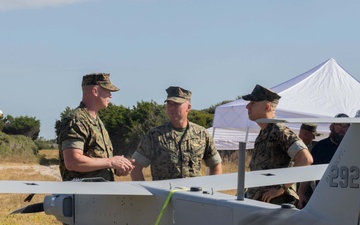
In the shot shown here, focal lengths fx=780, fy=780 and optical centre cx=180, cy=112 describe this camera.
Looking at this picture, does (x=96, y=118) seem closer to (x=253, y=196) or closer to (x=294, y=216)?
(x=253, y=196)

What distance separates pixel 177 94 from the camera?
24.0 feet

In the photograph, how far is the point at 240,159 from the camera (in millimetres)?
4660

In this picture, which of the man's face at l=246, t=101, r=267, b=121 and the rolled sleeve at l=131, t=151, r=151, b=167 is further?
the rolled sleeve at l=131, t=151, r=151, b=167

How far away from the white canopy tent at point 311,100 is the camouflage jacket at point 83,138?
9084mm

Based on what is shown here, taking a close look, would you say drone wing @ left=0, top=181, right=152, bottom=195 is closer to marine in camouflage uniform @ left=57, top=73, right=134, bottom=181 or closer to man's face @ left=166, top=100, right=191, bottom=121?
marine in camouflage uniform @ left=57, top=73, right=134, bottom=181

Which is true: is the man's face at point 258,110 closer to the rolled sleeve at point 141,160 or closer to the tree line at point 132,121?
the rolled sleeve at point 141,160

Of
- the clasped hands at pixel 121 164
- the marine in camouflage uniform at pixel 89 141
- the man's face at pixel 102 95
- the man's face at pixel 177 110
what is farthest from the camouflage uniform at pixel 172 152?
the clasped hands at pixel 121 164

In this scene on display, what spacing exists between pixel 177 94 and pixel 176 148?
0.52m

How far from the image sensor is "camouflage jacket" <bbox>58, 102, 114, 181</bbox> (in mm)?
6355

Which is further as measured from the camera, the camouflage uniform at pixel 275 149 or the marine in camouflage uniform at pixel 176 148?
the marine in camouflage uniform at pixel 176 148

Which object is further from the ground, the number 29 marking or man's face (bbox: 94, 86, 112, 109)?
man's face (bbox: 94, 86, 112, 109)

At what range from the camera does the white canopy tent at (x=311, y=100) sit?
15797mm

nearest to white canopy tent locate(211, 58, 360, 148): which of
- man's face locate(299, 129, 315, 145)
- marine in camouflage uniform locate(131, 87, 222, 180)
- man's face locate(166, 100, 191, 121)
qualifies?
man's face locate(299, 129, 315, 145)

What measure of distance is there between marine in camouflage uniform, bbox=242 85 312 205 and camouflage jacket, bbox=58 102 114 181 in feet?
4.17
